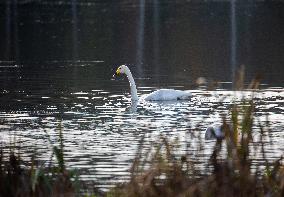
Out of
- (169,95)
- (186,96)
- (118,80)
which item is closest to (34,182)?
(169,95)

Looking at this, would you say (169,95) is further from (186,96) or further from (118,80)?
(118,80)

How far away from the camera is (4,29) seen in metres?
58.0

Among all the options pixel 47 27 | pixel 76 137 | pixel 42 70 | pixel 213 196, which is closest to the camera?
pixel 213 196

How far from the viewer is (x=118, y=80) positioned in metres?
28.2

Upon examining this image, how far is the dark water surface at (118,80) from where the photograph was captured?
633 inches

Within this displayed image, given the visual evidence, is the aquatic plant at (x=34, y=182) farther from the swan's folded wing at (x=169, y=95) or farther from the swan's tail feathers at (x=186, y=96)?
the swan's tail feathers at (x=186, y=96)

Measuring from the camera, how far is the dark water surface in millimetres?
16078

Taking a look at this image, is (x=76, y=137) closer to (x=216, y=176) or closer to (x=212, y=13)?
(x=216, y=176)

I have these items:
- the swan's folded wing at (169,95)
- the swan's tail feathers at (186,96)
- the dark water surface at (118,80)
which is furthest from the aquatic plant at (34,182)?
the swan's tail feathers at (186,96)

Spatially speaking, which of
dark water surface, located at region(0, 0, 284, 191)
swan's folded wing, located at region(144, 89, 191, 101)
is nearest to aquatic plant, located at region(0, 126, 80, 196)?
dark water surface, located at region(0, 0, 284, 191)

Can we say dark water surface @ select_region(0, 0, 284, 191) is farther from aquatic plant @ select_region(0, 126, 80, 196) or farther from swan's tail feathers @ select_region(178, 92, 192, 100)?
aquatic plant @ select_region(0, 126, 80, 196)

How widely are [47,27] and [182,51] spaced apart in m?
17.4

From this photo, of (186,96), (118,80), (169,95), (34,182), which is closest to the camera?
(34,182)

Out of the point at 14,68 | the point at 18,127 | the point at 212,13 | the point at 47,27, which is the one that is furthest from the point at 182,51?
the point at 212,13
